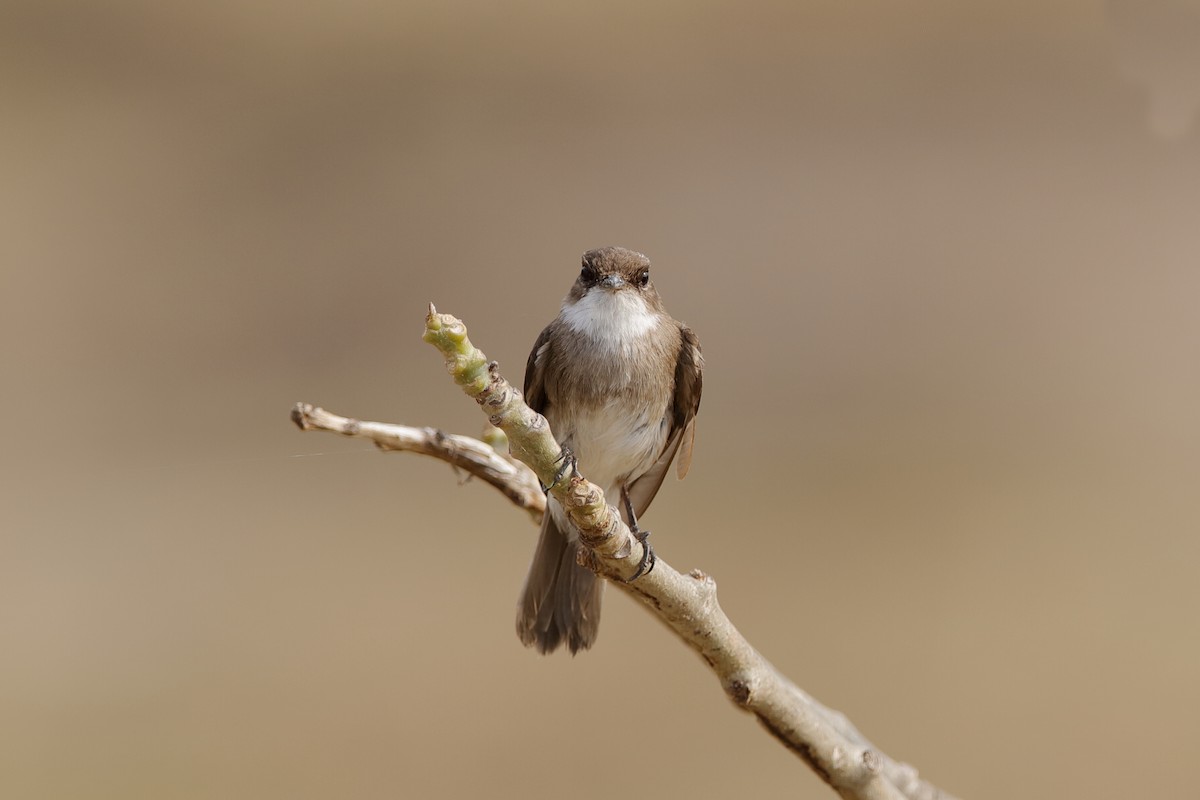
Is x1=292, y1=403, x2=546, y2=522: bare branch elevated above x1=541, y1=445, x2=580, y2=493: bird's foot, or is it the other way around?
x1=292, y1=403, x2=546, y2=522: bare branch

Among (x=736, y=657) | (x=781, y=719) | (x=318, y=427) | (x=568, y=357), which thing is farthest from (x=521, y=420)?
(x=568, y=357)

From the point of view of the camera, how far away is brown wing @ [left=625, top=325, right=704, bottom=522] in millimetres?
2439

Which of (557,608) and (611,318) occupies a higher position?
(611,318)

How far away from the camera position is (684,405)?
2475 millimetres

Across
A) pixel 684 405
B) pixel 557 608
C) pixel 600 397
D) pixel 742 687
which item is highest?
pixel 684 405

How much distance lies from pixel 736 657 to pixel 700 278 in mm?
4139

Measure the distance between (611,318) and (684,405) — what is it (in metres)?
0.30

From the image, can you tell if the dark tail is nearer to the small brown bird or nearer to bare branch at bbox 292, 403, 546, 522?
the small brown bird

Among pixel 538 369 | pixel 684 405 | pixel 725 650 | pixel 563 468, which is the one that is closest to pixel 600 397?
pixel 538 369

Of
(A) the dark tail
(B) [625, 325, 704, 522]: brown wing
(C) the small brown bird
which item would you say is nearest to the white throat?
(C) the small brown bird

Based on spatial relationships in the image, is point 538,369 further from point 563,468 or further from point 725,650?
point 563,468

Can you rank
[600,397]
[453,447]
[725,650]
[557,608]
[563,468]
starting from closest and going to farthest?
1. [563,468]
2. [725,650]
3. [453,447]
4. [600,397]
5. [557,608]

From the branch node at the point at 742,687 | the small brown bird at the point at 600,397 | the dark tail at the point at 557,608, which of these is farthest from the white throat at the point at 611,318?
the branch node at the point at 742,687

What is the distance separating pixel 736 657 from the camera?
5.84 feet
